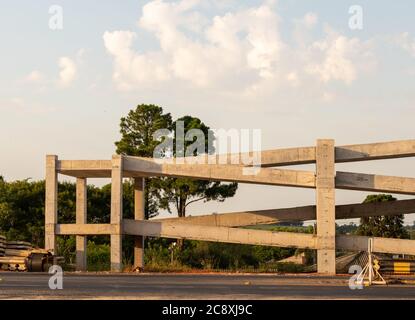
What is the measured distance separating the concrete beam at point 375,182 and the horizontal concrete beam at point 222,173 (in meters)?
1.89

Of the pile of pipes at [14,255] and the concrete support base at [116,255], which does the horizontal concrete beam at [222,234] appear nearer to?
the concrete support base at [116,255]

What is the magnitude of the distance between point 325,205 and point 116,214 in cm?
1273

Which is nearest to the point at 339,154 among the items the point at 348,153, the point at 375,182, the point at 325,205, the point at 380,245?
the point at 348,153

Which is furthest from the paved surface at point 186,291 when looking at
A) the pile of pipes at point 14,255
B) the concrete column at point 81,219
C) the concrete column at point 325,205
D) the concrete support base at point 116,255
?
the concrete column at point 81,219

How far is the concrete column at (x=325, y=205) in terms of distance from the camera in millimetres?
42844

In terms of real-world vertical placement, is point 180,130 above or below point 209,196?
above

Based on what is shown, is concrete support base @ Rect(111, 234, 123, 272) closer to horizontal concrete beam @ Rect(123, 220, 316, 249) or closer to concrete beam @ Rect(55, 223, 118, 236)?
concrete beam @ Rect(55, 223, 118, 236)

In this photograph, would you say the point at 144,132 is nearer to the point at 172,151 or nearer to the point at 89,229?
the point at 172,151

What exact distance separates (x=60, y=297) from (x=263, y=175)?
894 inches

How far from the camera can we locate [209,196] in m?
56.4

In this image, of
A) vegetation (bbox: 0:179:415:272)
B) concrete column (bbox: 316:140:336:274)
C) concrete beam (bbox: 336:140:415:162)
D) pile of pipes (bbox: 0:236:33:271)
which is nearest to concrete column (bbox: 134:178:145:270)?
vegetation (bbox: 0:179:415:272)

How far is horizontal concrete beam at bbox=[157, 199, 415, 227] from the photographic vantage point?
156ft
